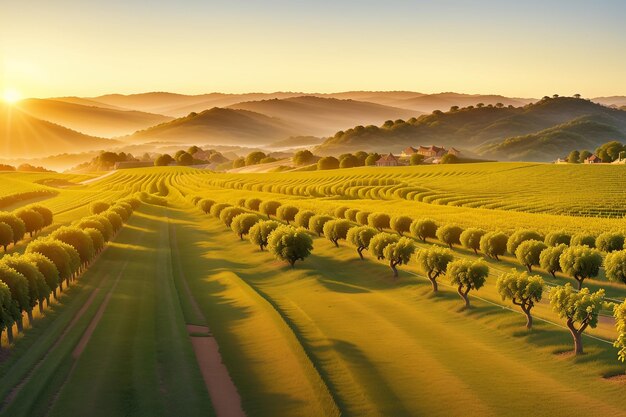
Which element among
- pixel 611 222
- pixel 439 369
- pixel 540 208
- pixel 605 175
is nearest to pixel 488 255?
pixel 611 222

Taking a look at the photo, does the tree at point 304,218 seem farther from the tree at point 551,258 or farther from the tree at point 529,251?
the tree at point 551,258

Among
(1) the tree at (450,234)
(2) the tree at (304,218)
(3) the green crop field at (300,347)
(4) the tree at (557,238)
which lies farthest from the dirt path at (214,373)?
(2) the tree at (304,218)

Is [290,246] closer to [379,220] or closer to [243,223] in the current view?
[243,223]

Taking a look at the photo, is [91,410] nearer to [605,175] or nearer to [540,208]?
[540,208]

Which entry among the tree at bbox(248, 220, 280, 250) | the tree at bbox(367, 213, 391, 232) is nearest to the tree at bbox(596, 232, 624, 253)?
the tree at bbox(367, 213, 391, 232)

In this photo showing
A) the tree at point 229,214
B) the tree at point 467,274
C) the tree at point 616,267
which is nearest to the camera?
the tree at point 467,274

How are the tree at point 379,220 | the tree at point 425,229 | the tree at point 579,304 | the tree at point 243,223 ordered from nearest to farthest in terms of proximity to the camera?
the tree at point 579,304
the tree at point 425,229
the tree at point 243,223
the tree at point 379,220

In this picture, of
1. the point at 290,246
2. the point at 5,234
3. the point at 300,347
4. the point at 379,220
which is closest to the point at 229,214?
Answer: the point at 379,220
